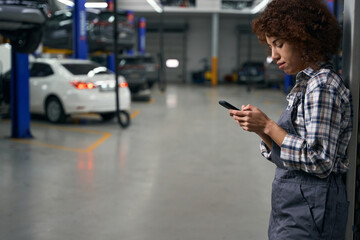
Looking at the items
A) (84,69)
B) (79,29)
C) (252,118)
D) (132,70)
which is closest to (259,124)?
(252,118)

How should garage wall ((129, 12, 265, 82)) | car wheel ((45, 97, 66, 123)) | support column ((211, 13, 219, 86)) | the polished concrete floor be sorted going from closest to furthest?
the polished concrete floor
car wheel ((45, 97, 66, 123))
support column ((211, 13, 219, 86))
garage wall ((129, 12, 265, 82))

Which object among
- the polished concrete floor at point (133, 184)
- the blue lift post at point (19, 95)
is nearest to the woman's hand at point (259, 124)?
the polished concrete floor at point (133, 184)

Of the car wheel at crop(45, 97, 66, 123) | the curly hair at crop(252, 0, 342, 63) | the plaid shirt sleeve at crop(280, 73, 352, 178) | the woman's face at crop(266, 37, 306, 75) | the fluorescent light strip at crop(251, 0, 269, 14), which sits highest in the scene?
the fluorescent light strip at crop(251, 0, 269, 14)

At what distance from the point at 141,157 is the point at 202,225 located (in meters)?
3.12

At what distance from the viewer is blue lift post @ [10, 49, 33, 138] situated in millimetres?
8477

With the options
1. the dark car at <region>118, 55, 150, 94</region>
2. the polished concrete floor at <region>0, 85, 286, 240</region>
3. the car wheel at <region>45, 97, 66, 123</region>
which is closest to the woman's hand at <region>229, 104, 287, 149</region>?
the polished concrete floor at <region>0, 85, 286, 240</region>

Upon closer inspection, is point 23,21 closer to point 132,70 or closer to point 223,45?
point 132,70

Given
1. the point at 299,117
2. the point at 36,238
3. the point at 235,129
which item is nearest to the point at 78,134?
the point at 235,129

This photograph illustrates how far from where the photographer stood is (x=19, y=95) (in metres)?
8.55

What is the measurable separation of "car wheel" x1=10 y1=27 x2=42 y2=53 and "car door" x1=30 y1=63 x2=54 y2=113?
3439mm

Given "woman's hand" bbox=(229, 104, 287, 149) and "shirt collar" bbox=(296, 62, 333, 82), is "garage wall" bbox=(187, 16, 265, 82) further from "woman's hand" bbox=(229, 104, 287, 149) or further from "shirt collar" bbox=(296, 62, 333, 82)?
"woman's hand" bbox=(229, 104, 287, 149)

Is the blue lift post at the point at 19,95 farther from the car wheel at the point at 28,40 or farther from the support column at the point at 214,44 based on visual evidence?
the support column at the point at 214,44

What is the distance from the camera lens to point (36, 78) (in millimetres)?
10820

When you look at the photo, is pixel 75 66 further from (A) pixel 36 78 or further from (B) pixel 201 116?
(B) pixel 201 116
